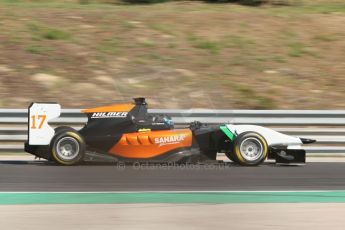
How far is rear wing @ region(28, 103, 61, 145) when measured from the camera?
9414 millimetres

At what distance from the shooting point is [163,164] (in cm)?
979

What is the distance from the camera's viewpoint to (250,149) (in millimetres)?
9578

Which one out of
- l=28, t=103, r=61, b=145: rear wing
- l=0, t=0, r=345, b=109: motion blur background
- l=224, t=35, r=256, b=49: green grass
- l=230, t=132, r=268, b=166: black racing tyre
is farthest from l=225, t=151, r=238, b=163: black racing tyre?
l=224, t=35, r=256, b=49: green grass

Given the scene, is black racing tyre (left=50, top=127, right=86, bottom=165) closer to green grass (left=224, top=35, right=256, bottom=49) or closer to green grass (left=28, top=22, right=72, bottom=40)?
green grass (left=28, top=22, right=72, bottom=40)

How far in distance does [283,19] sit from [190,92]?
480 cm

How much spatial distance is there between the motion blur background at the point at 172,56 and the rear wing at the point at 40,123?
10.5 ft

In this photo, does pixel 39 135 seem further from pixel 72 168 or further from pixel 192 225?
pixel 192 225

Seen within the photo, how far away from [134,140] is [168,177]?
Answer: 1.19m

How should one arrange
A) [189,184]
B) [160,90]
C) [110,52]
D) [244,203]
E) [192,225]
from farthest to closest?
[110,52] → [160,90] → [189,184] → [244,203] → [192,225]


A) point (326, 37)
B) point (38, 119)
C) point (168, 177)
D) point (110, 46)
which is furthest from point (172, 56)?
point (168, 177)

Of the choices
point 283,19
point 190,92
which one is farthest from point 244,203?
point 283,19

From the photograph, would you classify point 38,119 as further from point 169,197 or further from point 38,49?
point 38,49

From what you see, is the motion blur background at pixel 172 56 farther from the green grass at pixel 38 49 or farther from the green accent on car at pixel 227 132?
the green accent on car at pixel 227 132

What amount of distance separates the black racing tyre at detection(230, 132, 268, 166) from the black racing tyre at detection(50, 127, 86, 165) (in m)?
2.16
